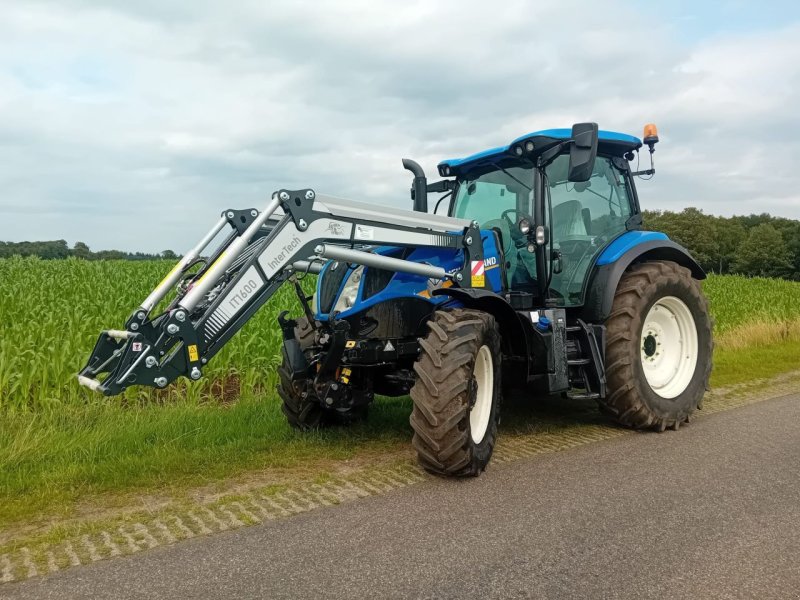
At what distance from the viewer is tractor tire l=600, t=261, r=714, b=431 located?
5707mm

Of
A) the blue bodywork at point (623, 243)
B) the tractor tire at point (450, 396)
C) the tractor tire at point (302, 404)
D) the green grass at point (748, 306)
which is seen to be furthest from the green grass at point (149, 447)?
the green grass at point (748, 306)

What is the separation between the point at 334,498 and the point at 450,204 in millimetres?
3341

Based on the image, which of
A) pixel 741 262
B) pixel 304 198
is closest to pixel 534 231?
pixel 304 198

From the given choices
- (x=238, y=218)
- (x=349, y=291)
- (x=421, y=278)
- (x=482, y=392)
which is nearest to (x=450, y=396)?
(x=482, y=392)

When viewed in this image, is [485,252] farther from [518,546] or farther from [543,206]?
[518,546]

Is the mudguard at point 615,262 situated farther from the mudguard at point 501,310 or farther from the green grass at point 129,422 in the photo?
the green grass at point 129,422

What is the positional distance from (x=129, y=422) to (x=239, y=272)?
2.36 metres

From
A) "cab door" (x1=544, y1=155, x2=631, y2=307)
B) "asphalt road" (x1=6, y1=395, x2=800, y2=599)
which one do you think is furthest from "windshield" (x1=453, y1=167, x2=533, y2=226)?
"asphalt road" (x1=6, y1=395, x2=800, y2=599)

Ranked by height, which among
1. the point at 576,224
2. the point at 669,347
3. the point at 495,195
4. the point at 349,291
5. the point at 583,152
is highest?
the point at 583,152

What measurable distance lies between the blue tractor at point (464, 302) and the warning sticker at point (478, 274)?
0.6 inches

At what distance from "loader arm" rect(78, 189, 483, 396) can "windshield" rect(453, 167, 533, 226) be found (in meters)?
0.96

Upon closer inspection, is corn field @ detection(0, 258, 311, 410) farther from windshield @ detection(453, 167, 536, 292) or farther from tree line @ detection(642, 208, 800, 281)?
tree line @ detection(642, 208, 800, 281)

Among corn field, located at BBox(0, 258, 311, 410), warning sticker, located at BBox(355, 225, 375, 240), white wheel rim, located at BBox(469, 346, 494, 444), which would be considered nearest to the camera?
warning sticker, located at BBox(355, 225, 375, 240)

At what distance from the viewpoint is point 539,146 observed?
5.50 metres
